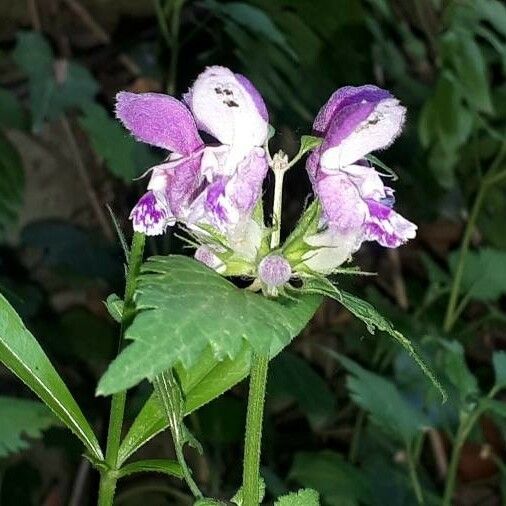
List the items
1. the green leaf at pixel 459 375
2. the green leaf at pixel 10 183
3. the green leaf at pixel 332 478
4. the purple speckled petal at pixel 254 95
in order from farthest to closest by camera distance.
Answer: the green leaf at pixel 10 183, the green leaf at pixel 332 478, the green leaf at pixel 459 375, the purple speckled petal at pixel 254 95

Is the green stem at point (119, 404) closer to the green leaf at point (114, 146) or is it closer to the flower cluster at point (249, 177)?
the flower cluster at point (249, 177)

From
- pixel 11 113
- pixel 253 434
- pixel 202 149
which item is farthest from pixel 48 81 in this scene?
pixel 253 434

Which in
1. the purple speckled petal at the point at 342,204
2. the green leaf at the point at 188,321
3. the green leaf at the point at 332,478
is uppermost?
the purple speckled petal at the point at 342,204

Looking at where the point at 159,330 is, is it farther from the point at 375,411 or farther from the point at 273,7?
the point at 273,7

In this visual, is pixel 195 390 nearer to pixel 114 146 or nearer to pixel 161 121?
pixel 161 121

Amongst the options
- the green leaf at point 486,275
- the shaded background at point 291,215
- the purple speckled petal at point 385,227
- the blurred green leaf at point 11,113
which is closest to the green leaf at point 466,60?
the shaded background at point 291,215

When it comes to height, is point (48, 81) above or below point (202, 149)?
below

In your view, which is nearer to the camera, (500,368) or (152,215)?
(152,215)
